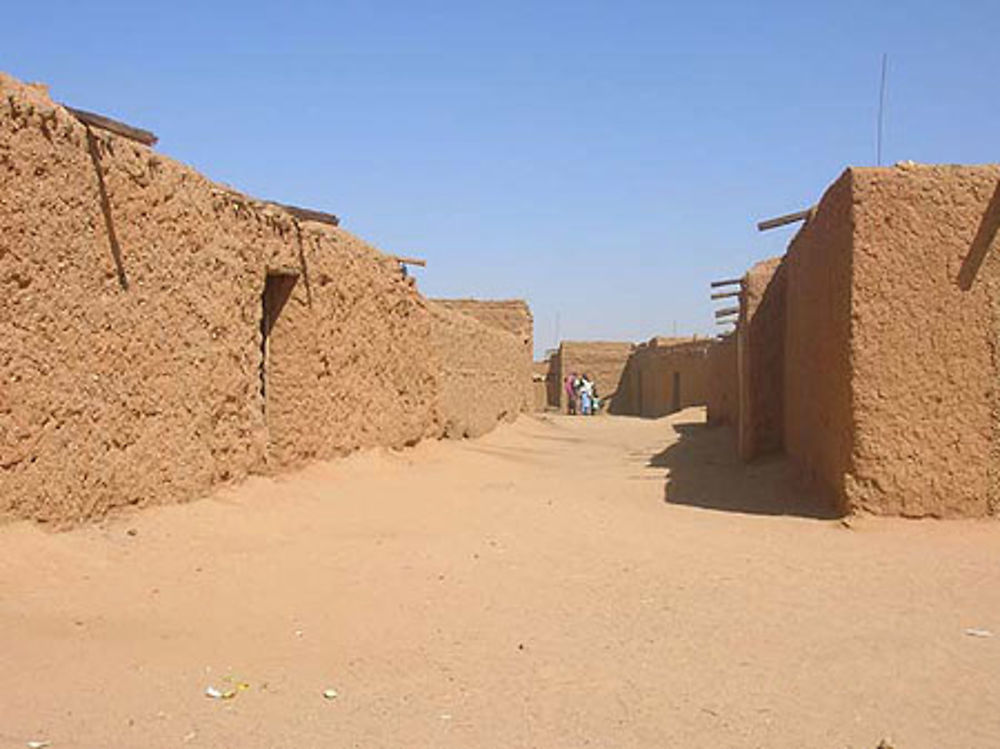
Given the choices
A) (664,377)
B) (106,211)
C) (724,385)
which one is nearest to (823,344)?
(106,211)

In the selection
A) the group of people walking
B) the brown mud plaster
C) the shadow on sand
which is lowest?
the shadow on sand

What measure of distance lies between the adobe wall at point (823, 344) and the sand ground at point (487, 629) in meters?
0.64

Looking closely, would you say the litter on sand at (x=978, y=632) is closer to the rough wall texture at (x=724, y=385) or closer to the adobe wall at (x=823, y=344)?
the adobe wall at (x=823, y=344)

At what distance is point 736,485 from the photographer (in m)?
9.38

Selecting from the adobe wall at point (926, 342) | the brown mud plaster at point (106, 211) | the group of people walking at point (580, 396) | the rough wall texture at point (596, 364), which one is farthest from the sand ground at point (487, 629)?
the rough wall texture at point (596, 364)

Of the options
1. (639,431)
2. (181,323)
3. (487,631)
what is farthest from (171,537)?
(639,431)

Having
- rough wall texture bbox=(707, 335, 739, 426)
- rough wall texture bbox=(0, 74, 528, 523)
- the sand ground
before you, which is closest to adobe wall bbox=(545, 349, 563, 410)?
rough wall texture bbox=(707, 335, 739, 426)

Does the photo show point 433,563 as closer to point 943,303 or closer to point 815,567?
point 815,567

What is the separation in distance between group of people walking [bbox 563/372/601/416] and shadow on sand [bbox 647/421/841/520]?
47.8ft

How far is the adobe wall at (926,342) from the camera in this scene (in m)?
6.95

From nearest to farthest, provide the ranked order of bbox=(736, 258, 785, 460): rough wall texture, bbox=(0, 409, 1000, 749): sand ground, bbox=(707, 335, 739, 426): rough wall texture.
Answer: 1. bbox=(0, 409, 1000, 749): sand ground
2. bbox=(736, 258, 785, 460): rough wall texture
3. bbox=(707, 335, 739, 426): rough wall texture

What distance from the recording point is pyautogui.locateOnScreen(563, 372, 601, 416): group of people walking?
90.9 feet

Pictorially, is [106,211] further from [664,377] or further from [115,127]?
[664,377]

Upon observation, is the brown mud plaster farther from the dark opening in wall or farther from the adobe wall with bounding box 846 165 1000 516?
the adobe wall with bounding box 846 165 1000 516
